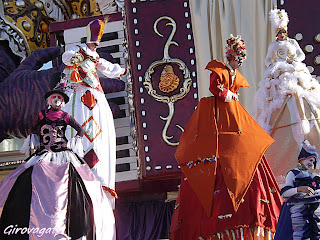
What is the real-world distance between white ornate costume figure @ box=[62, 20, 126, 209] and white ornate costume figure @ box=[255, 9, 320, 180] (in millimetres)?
1384

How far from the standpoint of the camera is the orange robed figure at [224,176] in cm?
528

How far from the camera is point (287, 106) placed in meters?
6.51

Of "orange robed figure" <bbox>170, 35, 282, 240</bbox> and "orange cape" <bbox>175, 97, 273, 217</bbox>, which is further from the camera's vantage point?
"orange cape" <bbox>175, 97, 273, 217</bbox>

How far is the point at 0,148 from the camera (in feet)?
35.9

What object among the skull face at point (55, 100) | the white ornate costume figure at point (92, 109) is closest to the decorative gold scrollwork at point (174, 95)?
the white ornate costume figure at point (92, 109)

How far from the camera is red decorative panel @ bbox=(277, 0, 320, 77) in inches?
311

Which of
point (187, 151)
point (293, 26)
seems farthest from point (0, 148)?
point (187, 151)

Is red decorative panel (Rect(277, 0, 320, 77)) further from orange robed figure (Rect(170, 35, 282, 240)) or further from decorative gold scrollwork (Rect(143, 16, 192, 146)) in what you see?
orange robed figure (Rect(170, 35, 282, 240))

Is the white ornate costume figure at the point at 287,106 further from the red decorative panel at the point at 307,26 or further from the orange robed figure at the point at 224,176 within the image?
the red decorative panel at the point at 307,26

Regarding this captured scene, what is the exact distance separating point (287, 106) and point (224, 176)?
1.36 m

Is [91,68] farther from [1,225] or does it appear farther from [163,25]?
[1,225]

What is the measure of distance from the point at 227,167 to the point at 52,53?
154 inches

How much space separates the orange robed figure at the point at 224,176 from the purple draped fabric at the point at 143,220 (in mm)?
2248

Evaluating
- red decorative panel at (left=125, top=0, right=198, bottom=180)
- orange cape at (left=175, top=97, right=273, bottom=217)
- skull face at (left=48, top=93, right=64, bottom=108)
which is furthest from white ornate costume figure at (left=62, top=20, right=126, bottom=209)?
red decorative panel at (left=125, top=0, right=198, bottom=180)
